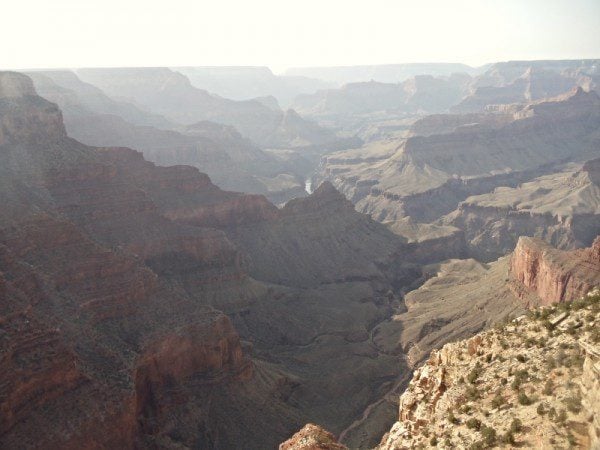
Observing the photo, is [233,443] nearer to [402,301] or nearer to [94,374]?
[94,374]

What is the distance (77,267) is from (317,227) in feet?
212

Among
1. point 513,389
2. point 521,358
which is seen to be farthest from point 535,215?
point 513,389

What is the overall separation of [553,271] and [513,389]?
5114 cm

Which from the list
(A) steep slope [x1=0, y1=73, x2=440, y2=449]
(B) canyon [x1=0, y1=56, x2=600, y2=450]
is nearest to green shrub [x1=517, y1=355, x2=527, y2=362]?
(B) canyon [x1=0, y1=56, x2=600, y2=450]

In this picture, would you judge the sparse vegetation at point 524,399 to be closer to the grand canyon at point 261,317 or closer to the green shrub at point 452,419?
the grand canyon at point 261,317

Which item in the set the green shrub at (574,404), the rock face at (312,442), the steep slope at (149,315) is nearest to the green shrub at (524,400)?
the green shrub at (574,404)

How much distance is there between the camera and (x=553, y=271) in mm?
67625

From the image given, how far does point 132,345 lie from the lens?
5334 centimetres

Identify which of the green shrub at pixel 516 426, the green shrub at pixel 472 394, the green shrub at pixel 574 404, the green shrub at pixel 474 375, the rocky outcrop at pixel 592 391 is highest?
the rocky outcrop at pixel 592 391

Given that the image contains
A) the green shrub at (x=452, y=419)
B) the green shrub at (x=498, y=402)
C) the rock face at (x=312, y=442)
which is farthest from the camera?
the rock face at (x=312, y=442)

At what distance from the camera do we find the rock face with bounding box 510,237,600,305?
63.7m

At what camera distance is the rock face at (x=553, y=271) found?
209 ft

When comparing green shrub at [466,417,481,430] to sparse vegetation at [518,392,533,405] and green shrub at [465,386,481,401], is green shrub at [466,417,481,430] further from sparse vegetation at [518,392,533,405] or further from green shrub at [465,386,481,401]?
green shrub at [465,386,481,401]

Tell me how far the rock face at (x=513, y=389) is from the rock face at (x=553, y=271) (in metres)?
41.1
